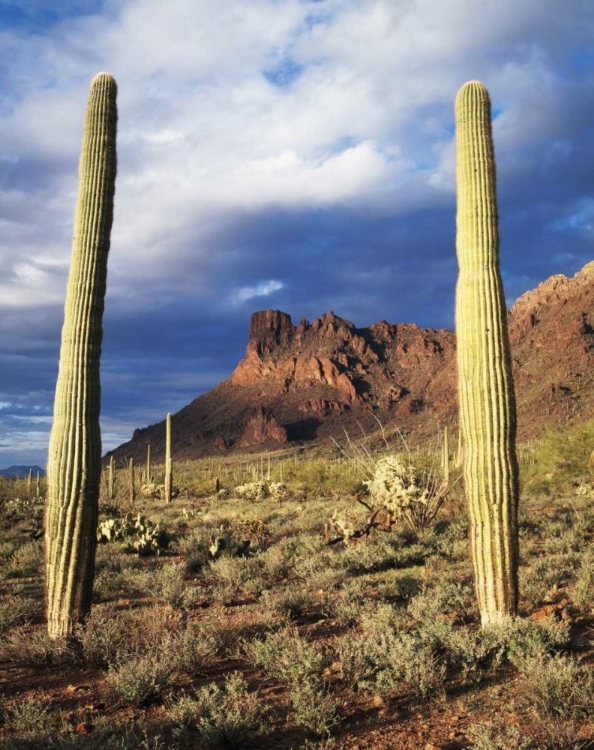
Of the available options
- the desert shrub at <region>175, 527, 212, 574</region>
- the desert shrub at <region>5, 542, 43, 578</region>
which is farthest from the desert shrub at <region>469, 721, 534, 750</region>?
the desert shrub at <region>5, 542, 43, 578</region>

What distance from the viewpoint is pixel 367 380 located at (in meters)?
86.7

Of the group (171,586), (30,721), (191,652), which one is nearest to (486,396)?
(191,652)

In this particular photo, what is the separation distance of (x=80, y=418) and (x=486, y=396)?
4408mm

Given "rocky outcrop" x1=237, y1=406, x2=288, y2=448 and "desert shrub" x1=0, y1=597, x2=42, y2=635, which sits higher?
"rocky outcrop" x1=237, y1=406, x2=288, y2=448

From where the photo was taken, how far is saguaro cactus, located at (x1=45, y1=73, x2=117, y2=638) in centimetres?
706

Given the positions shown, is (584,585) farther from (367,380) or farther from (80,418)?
(367,380)

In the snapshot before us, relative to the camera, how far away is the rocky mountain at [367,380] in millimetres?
61000

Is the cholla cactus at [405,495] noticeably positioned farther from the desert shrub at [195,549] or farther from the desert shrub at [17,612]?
the desert shrub at [17,612]

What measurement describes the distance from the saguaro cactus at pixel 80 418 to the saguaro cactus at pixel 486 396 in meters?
4.10

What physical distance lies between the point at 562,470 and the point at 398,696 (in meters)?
18.9

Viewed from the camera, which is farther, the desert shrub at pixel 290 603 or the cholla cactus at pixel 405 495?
the cholla cactus at pixel 405 495

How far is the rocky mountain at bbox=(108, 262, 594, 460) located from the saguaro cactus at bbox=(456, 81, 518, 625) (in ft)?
152

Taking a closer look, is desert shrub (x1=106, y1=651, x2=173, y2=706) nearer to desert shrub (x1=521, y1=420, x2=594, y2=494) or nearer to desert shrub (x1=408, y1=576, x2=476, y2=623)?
desert shrub (x1=408, y1=576, x2=476, y2=623)

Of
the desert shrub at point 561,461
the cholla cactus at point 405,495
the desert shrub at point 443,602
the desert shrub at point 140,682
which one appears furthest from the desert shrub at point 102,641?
the desert shrub at point 561,461
